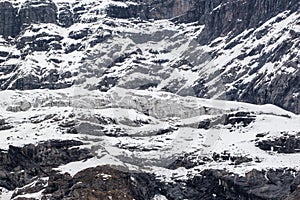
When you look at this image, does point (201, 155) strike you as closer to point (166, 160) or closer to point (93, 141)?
point (166, 160)

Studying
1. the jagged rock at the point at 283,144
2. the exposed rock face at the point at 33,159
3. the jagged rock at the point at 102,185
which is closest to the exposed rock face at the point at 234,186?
the jagged rock at the point at 102,185

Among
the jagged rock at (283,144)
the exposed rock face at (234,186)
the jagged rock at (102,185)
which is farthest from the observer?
the jagged rock at (283,144)

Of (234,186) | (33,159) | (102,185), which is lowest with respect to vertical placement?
(33,159)

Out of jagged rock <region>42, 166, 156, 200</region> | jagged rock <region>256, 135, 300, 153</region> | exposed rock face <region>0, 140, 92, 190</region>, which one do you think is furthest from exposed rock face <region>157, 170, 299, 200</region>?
exposed rock face <region>0, 140, 92, 190</region>

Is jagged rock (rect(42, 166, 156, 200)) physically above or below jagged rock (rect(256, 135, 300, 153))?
below

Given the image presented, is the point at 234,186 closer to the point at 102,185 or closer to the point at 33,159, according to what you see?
the point at 102,185

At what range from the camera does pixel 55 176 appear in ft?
593

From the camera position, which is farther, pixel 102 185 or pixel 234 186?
pixel 234 186

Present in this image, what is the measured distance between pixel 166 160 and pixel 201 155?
6.33 metres

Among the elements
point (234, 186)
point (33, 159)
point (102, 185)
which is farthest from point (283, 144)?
point (33, 159)

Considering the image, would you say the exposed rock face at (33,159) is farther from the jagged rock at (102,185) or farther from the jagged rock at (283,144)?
the jagged rock at (283,144)

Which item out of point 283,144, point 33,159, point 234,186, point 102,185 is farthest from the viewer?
point 33,159

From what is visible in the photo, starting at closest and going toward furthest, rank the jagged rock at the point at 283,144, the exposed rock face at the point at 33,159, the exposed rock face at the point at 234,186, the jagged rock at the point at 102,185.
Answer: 1. the jagged rock at the point at 102,185
2. the exposed rock face at the point at 234,186
3. the jagged rock at the point at 283,144
4. the exposed rock face at the point at 33,159

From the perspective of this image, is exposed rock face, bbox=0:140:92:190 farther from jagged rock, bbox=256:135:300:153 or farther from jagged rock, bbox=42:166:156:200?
jagged rock, bbox=256:135:300:153
